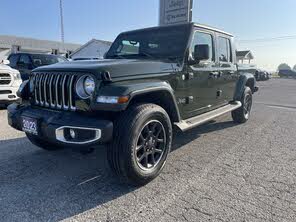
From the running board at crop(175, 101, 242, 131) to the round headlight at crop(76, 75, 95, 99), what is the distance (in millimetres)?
1359

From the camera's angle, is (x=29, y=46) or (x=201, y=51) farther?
(x=29, y=46)

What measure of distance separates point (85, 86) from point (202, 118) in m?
2.19

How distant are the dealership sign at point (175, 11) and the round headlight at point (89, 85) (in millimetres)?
8621

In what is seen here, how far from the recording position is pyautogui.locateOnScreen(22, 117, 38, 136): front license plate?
120 inches

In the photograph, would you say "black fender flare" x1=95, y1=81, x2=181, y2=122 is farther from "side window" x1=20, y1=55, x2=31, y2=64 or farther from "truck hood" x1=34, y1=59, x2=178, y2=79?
"side window" x1=20, y1=55, x2=31, y2=64

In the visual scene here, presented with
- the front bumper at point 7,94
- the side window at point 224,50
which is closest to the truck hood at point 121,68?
the side window at point 224,50

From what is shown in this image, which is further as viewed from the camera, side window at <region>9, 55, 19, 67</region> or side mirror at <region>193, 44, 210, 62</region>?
side window at <region>9, 55, 19, 67</region>

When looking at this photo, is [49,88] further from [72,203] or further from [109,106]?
[72,203]

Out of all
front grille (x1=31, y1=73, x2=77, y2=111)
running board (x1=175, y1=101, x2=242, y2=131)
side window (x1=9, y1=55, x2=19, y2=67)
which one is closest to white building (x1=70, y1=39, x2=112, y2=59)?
side window (x1=9, y1=55, x2=19, y2=67)

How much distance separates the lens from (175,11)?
11742mm

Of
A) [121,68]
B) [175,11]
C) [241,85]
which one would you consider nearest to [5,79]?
[121,68]

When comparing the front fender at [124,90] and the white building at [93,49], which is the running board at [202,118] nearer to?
the front fender at [124,90]

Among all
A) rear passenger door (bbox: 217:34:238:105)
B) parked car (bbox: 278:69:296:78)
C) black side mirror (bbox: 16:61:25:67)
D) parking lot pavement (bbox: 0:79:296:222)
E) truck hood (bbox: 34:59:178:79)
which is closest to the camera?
parking lot pavement (bbox: 0:79:296:222)

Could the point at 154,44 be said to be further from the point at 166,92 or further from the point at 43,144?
the point at 43,144
